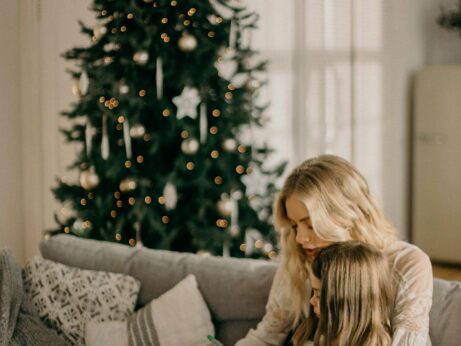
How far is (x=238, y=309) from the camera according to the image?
7.98 feet

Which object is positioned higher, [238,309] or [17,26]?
[17,26]

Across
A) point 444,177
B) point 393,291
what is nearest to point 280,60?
point 444,177

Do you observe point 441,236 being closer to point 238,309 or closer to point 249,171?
point 249,171

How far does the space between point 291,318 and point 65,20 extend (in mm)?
3765

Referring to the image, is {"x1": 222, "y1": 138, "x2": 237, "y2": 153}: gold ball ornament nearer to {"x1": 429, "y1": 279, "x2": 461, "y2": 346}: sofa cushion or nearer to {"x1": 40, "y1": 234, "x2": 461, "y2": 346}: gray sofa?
{"x1": 40, "y1": 234, "x2": 461, "y2": 346}: gray sofa

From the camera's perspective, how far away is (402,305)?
74.7 inches

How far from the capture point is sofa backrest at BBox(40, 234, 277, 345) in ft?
7.97

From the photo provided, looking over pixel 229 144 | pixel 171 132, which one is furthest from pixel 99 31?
pixel 229 144

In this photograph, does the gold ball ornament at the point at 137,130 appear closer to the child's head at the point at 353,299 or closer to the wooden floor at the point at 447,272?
the child's head at the point at 353,299

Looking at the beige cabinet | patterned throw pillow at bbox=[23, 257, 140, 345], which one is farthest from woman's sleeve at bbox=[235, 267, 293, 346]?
the beige cabinet

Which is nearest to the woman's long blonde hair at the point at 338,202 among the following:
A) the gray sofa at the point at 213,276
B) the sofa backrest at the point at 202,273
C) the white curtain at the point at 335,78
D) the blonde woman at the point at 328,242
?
the blonde woman at the point at 328,242

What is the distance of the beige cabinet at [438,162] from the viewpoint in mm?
5590

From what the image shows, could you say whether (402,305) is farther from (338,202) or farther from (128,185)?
(128,185)

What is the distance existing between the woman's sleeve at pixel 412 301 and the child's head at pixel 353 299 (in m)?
0.05
